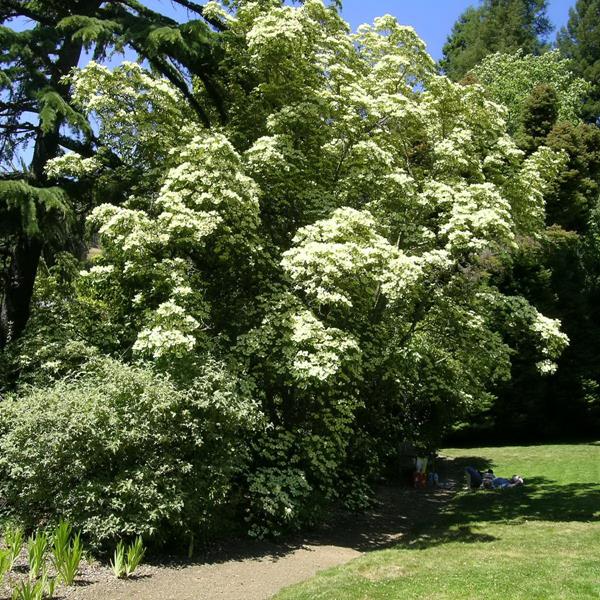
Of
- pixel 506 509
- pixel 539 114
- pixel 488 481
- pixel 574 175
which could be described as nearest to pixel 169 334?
pixel 506 509

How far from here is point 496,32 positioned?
1959 inches

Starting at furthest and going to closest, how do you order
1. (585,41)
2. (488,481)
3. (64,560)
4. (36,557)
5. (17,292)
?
1. (585,41)
2. (488,481)
3. (17,292)
4. (64,560)
5. (36,557)

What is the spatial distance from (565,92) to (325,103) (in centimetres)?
3164

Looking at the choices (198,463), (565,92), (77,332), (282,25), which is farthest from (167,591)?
(565,92)

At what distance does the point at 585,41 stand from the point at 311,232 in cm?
4872

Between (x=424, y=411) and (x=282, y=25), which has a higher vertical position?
(x=282, y=25)

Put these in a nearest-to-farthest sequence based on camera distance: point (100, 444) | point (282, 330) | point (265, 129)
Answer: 1. point (100, 444)
2. point (282, 330)
3. point (265, 129)

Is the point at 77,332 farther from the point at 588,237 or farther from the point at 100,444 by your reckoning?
the point at 588,237

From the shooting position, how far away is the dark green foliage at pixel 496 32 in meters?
48.3

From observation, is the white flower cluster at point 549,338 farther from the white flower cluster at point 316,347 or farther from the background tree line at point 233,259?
the white flower cluster at point 316,347

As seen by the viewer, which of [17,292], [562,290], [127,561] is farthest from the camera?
[562,290]

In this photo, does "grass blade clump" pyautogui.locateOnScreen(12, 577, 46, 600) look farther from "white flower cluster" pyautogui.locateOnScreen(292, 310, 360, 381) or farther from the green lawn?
"white flower cluster" pyautogui.locateOnScreen(292, 310, 360, 381)

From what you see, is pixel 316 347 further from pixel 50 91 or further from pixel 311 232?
pixel 50 91

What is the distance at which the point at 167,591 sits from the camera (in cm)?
682
